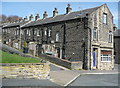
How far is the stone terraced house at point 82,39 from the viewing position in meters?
25.0

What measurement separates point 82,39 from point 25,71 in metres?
12.8

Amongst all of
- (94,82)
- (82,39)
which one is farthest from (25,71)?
(82,39)

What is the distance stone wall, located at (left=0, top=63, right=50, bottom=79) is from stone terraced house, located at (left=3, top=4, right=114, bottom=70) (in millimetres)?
9741

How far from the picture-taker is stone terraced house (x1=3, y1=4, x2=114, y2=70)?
25.0 m

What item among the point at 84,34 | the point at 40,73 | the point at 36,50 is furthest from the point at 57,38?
the point at 40,73

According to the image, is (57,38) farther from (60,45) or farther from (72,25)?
(72,25)

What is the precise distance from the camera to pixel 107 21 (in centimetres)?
2906

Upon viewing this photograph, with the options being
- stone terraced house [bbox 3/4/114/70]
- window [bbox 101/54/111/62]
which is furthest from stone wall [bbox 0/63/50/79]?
window [bbox 101/54/111/62]

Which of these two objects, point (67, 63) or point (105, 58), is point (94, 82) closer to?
point (67, 63)

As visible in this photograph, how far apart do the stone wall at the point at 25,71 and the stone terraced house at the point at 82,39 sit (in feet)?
32.0

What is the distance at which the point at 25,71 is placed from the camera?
14.3 meters

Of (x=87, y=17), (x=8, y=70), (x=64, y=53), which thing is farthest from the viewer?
(x=64, y=53)

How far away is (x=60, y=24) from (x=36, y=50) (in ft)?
18.4

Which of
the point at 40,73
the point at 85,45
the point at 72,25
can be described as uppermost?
the point at 72,25
